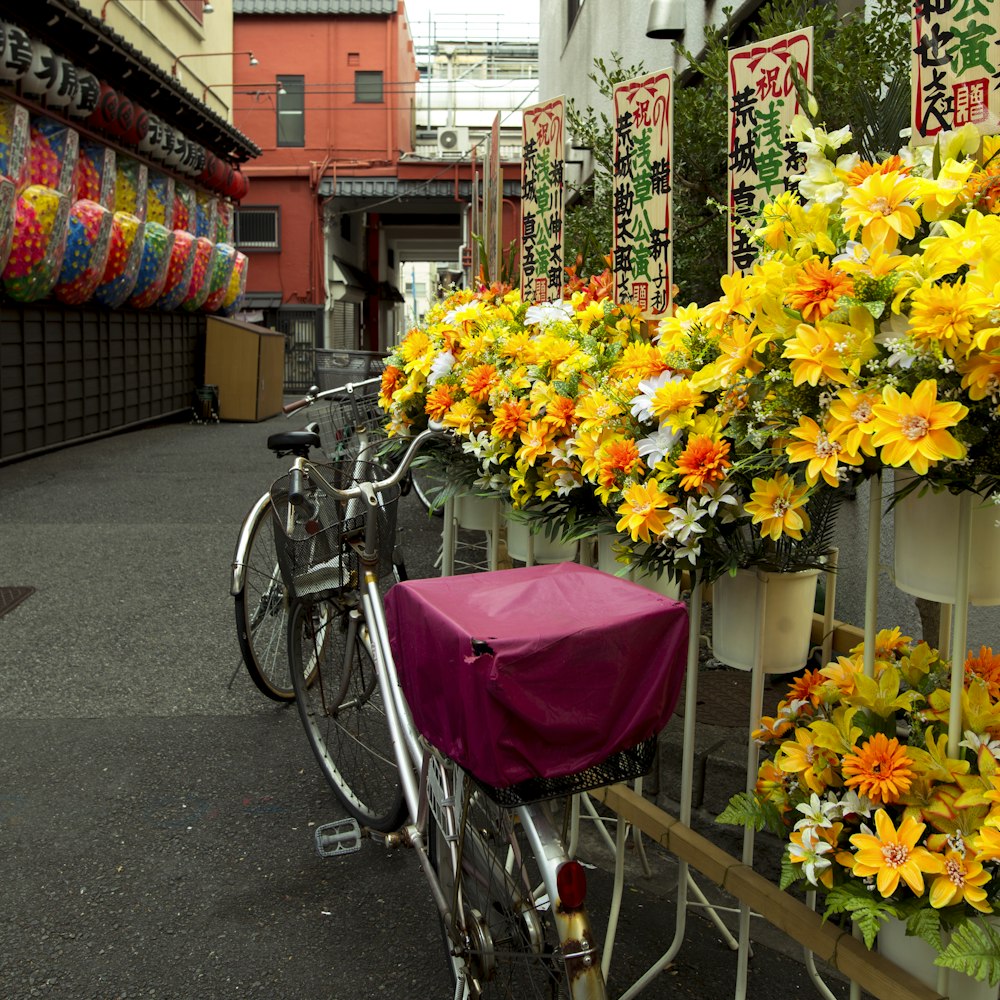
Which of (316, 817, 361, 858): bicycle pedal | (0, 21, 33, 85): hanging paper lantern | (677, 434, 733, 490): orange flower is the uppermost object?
(0, 21, 33, 85): hanging paper lantern

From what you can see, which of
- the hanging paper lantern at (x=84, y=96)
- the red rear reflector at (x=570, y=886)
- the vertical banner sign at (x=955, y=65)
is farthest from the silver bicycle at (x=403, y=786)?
the hanging paper lantern at (x=84, y=96)

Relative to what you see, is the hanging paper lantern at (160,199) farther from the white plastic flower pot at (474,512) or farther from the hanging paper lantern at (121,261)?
the white plastic flower pot at (474,512)

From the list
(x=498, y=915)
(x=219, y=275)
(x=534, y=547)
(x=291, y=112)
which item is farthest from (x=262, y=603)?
(x=291, y=112)

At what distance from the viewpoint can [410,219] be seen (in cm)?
3138

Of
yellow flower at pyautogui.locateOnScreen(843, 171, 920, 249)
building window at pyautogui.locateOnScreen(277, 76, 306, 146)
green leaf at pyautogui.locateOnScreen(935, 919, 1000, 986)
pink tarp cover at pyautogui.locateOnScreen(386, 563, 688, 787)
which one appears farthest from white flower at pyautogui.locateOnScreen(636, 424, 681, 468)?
building window at pyautogui.locateOnScreen(277, 76, 306, 146)

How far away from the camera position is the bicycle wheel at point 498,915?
80.4 inches

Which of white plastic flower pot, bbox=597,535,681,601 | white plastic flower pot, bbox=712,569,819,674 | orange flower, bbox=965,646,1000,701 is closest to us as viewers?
orange flower, bbox=965,646,1000,701

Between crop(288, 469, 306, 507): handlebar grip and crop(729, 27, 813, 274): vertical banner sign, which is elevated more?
crop(729, 27, 813, 274): vertical banner sign

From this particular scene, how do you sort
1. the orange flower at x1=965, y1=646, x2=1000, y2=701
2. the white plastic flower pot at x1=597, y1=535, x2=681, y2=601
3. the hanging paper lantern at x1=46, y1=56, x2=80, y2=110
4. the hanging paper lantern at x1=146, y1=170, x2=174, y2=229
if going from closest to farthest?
the orange flower at x1=965, y1=646, x2=1000, y2=701 → the white plastic flower pot at x1=597, y1=535, x2=681, y2=601 → the hanging paper lantern at x1=46, y1=56, x2=80, y2=110 → the hanging paper lantern at x1=146, y1=170, x2=174, y2=229

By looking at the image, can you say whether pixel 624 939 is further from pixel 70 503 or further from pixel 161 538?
pixel 70 503

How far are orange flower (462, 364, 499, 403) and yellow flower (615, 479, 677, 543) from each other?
1307 mm

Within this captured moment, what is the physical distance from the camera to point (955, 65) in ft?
7.88

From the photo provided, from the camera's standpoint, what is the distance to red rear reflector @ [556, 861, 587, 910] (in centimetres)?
185

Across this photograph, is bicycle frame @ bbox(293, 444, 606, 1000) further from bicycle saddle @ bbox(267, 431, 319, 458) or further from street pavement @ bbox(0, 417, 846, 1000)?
street pavement @ bbox(0, 417, 846, 1000)
